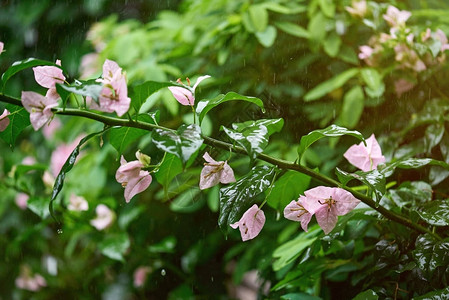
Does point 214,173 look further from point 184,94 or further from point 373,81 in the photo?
point 373,81

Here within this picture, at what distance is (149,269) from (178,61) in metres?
0.62

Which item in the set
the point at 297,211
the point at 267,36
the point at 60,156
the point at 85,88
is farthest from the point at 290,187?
the point at 60,156

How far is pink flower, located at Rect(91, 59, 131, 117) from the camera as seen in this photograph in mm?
539

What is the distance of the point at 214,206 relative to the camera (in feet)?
3.93

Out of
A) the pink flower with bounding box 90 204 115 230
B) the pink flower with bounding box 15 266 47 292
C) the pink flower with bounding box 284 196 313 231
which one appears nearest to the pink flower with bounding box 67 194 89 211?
the pink flower with bounding box 90 204 115 230

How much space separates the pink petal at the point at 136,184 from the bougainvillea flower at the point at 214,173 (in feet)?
0.22

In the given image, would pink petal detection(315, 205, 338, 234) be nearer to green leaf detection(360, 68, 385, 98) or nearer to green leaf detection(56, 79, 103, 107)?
green leaf detection(56, 79, 103, 107)

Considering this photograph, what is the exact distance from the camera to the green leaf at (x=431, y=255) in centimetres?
65

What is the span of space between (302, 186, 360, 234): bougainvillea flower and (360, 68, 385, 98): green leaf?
50 centimetres

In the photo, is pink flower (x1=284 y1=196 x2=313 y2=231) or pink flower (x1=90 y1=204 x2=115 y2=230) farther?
pink flower (x1=90 y1=204 x2=115 y2=230)

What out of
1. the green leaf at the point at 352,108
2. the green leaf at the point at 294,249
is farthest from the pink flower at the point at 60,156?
the green leaf at the point at 294,249

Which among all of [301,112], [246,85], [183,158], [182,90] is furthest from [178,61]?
[183,158]

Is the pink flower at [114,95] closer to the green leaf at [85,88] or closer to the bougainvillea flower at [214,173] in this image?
the green leaf at [85,88]

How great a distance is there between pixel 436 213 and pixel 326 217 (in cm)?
15
